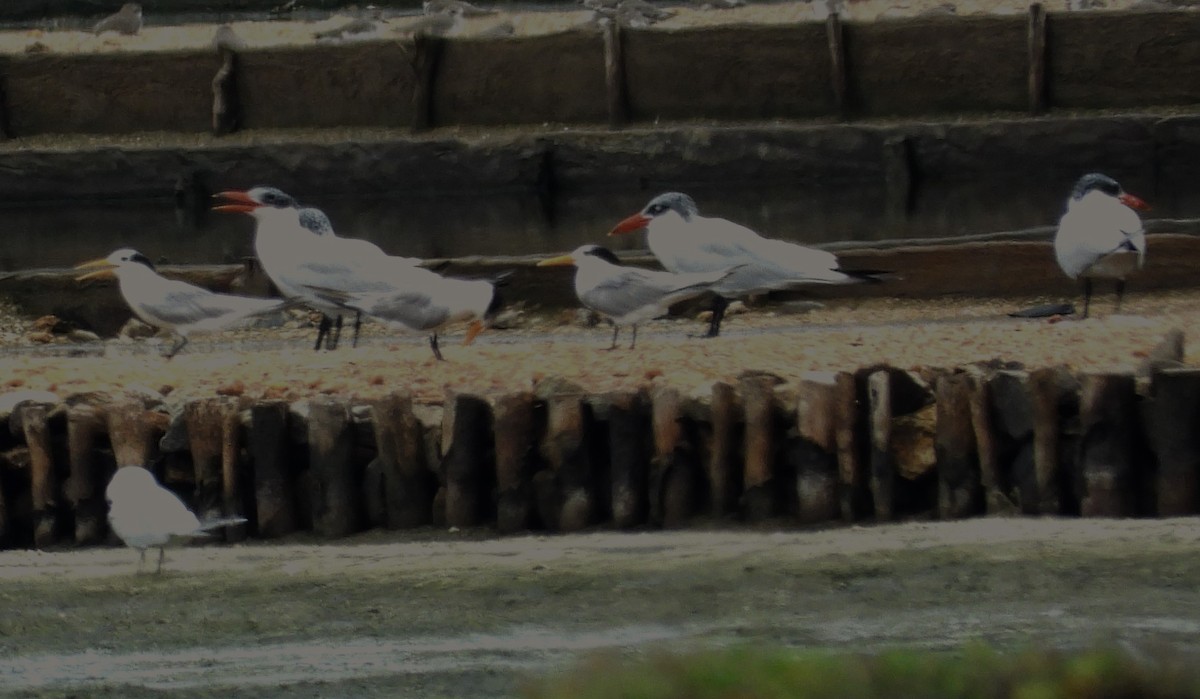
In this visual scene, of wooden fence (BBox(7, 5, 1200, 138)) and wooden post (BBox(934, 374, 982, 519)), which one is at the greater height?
wooden fence (BBox(7, 5, 1200, 138))

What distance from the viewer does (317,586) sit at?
27.2ft

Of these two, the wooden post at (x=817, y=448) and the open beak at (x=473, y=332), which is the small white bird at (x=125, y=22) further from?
the wooden post at (x=817, y=448)

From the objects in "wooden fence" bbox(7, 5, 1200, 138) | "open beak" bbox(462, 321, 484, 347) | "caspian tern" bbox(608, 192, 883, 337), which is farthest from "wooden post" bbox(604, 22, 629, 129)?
"open beak" bbox(462, 321, 484, 347)

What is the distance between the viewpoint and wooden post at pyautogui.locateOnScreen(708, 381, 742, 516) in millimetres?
9023

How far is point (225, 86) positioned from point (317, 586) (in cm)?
1776

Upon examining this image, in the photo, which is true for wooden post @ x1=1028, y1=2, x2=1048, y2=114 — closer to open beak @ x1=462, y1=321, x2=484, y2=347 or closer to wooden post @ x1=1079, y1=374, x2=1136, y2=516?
open beak @ x1=462, y1=321, x2=484, y2=347

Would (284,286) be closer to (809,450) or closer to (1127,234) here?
(809,450)

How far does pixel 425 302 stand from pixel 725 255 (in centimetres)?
214

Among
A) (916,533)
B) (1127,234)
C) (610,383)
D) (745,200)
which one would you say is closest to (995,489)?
(916,533)

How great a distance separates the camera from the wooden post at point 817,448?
29.1 feet

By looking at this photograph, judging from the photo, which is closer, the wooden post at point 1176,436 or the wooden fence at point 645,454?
the wooden post at point 1176,436

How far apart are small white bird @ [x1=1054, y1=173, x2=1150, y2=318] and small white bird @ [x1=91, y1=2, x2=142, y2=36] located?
66.7 feet

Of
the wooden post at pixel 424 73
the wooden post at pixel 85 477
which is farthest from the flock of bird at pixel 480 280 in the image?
the wooden post at pixel 424 73

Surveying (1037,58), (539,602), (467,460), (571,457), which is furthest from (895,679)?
(1037,58)
